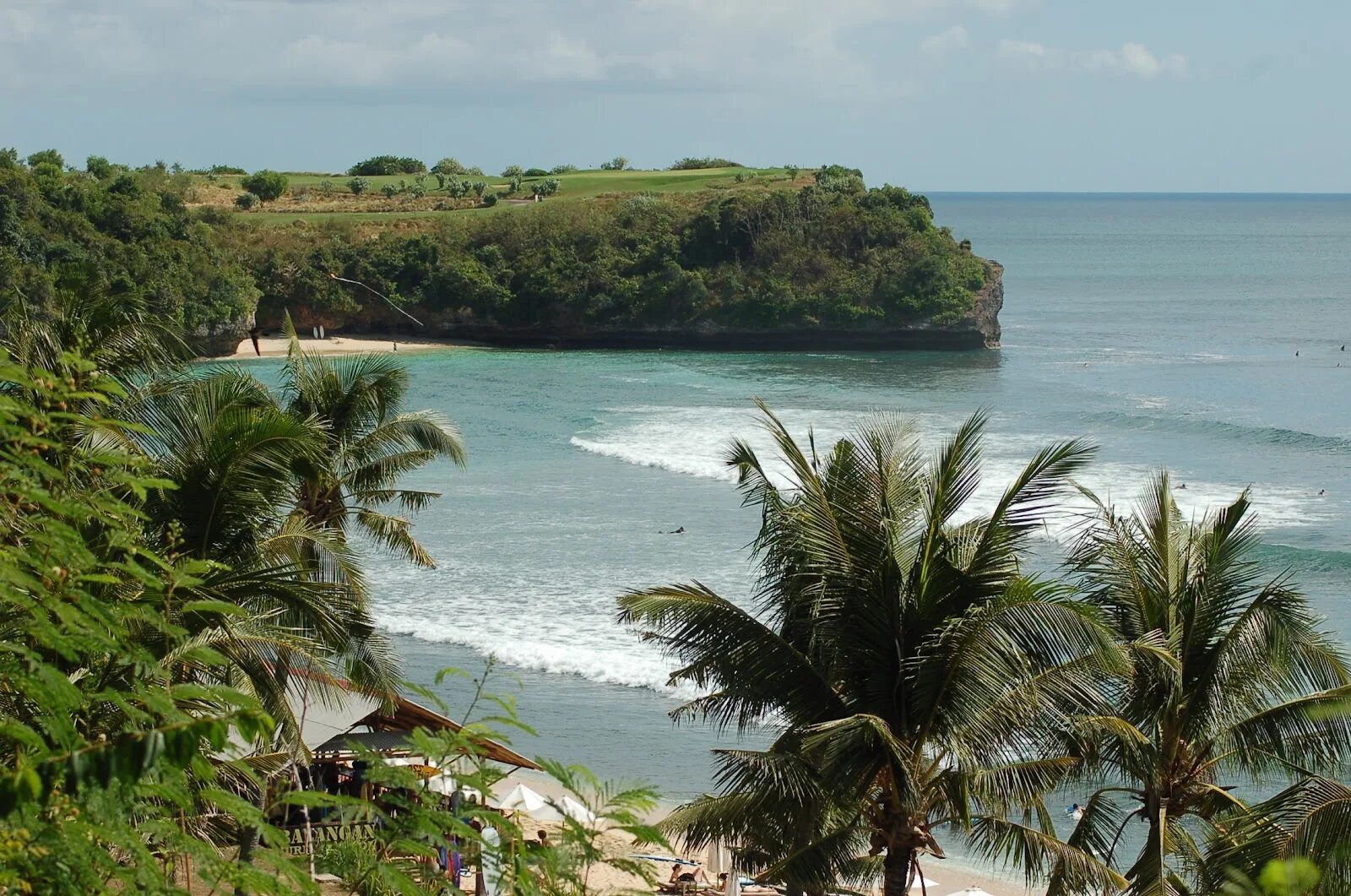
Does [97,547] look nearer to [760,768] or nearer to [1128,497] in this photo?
[760,768]

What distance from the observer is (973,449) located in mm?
10305

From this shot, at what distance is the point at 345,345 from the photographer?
70.4 m

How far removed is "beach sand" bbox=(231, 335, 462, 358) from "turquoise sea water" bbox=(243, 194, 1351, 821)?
3.16 m

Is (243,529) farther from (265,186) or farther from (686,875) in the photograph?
(265,186)

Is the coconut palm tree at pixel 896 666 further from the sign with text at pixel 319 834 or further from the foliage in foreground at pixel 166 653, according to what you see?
the sign with text at pixel 319 834

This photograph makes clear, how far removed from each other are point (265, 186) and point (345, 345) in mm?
30731

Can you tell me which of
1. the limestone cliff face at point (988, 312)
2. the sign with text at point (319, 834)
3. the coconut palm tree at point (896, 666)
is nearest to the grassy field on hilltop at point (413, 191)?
the limestone cliff face at point (988, 312)

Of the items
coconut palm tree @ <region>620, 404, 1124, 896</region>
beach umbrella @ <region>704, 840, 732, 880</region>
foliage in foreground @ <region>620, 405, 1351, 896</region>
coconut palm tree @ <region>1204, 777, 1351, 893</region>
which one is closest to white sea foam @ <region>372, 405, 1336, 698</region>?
beach umbrella @ <region>704, 840, 732, 880</region>

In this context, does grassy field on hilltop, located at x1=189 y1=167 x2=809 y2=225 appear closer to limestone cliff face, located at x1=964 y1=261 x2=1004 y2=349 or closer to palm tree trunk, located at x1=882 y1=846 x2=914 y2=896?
limestone cliff face, located at x1=964 y1=261 x2=1004 y2=349

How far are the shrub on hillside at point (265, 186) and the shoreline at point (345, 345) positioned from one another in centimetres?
2344

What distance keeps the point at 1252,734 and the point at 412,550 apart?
29.2 ft

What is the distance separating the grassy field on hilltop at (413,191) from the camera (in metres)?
91.2

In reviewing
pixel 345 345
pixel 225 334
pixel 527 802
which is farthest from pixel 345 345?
pixel 527 802

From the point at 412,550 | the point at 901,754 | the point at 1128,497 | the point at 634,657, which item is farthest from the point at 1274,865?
the point at 1128,497
